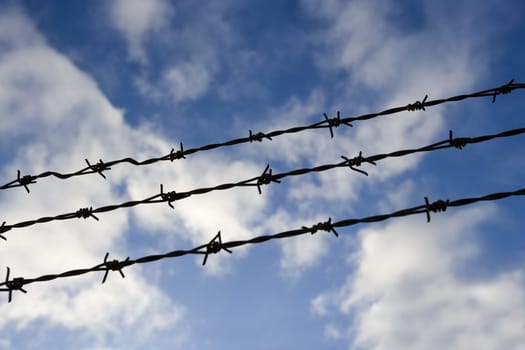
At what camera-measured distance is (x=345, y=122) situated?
4.11 meters

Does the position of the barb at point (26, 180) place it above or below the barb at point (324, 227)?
above

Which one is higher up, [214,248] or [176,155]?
[176,155]

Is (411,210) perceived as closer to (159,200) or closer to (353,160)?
(353,160)

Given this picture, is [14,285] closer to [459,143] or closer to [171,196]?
[171,196]

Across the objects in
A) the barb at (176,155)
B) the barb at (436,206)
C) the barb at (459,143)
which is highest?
the barb at (176,155)

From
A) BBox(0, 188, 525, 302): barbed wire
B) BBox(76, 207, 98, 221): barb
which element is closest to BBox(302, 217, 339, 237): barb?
BBox(0, 188, 525, 302): barbed wire

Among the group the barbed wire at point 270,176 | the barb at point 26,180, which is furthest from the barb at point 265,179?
the barb at point 26,180

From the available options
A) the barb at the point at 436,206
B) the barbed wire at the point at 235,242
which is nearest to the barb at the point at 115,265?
the barbed wire at the point at 235,242

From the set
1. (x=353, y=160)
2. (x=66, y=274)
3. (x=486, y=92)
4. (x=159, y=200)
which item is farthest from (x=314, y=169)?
(x=66, y=274)

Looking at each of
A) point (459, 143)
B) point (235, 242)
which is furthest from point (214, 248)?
point (459, 143)

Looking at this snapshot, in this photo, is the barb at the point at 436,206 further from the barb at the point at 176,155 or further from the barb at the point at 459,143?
the barb at the point at 176,155

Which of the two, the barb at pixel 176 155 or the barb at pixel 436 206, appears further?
the barb at pixel 176 155

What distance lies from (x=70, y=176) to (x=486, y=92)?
328cm

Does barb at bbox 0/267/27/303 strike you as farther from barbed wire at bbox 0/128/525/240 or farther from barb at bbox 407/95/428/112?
barb at bbox 407/95/428/112
